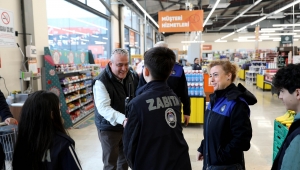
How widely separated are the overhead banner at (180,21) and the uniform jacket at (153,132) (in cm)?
810

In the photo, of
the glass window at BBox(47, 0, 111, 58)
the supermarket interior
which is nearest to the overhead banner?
the supermarket interior

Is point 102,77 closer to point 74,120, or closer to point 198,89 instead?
point 198,89

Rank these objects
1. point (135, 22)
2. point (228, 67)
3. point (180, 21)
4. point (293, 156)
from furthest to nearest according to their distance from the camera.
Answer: point (135, 22)
point (180, 21)
point (228, 67)
point (293, 156)

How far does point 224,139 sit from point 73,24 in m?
7.80

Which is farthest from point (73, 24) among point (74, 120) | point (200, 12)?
point (200, 12)

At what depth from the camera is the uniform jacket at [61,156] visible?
1342 millimetres

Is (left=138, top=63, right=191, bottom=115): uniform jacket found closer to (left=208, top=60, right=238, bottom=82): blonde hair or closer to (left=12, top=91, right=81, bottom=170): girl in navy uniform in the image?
(left=208, top=60, right=238, bottom=82): blonde hair

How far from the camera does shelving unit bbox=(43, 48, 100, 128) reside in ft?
18.9

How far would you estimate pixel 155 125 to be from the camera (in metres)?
1.42

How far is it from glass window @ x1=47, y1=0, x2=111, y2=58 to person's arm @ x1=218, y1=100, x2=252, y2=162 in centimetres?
615

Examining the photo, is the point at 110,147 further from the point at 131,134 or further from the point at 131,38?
the point at 131,38

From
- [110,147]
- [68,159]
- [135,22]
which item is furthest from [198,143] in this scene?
[135,22]

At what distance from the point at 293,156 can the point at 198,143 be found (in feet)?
13.0

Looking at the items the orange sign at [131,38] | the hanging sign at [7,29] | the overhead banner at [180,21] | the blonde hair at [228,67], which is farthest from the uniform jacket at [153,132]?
the orange sign at [131,38]
